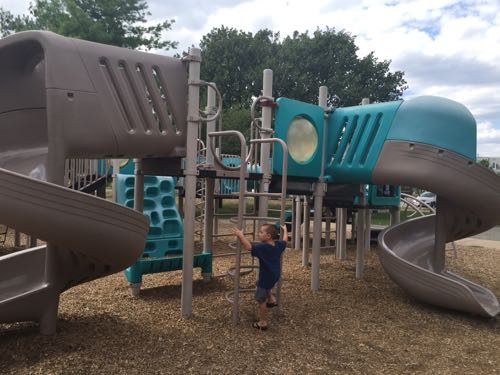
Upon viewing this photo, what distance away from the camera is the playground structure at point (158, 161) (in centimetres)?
381

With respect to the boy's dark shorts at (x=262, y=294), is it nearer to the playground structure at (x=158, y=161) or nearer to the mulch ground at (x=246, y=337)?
the playground structure at (x=158, y=161)

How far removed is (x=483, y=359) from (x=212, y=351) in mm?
2612

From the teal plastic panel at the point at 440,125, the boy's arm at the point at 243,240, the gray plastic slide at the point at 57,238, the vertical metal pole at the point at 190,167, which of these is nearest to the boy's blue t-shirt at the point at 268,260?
the boy's arm at the point at 243,240

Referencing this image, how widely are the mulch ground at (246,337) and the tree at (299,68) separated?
82.4 feet

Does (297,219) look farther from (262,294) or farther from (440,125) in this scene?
(262,294)

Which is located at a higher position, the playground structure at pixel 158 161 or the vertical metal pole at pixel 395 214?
the playground structure at pixel 158 161

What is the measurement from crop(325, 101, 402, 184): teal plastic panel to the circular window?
319 mm

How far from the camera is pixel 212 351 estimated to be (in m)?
4.14

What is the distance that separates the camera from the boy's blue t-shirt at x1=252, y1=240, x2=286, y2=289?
15.3 feet

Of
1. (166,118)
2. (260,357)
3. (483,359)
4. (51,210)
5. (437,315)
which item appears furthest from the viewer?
(437,315)

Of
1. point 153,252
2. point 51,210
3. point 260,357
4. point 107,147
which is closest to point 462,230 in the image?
point 260,357

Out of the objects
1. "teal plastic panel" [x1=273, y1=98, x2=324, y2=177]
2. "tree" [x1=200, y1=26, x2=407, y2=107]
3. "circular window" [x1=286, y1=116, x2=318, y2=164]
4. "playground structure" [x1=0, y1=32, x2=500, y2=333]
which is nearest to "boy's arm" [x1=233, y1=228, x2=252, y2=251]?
"playground structure" [x1=0, y1=32, x2=500, y2=333]

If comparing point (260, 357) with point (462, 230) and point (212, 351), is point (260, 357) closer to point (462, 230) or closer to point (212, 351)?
point (212, 351)

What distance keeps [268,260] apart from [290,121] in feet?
7.62
